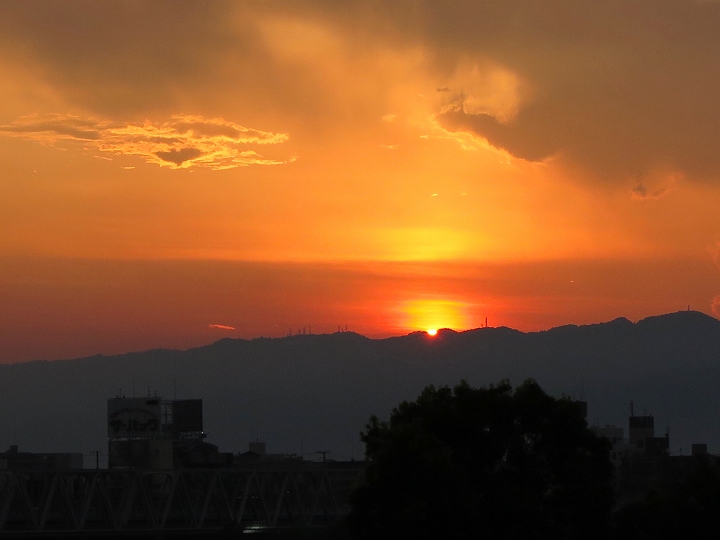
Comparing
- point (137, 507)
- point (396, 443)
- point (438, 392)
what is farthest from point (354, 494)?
point (137, 507)

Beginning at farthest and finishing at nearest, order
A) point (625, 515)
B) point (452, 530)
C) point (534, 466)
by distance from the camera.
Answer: point (625, 515) < point (534, 466) < point (452, 530)

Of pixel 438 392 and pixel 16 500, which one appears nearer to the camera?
pixel 438 392

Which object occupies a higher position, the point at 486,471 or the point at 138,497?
the point at 486,471

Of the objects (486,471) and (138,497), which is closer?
(486,471)

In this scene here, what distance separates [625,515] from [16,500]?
12352 cm

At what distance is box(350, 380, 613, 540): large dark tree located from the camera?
215 ft

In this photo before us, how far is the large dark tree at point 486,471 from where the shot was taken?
65.4 metres

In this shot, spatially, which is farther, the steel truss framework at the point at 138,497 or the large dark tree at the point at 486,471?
the steel truss framework at the point at 138,497

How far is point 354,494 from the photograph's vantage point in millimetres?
67625

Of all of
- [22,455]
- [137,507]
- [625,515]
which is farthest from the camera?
[22,455]

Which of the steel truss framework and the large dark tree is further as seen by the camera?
the steel truss framework

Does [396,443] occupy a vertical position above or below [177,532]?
above

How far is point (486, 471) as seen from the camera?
7069 centimetres

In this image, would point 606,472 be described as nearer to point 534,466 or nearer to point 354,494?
point 534,466
